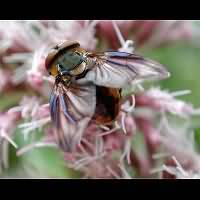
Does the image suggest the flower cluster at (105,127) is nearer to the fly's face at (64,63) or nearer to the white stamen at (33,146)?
the white stamen at (33,146)

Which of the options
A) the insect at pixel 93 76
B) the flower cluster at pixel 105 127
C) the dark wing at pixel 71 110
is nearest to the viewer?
the dark wing at pixel 71 110

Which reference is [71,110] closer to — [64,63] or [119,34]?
[64,63]

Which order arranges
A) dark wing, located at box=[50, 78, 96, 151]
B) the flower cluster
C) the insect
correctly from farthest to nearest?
the flower cluster → the insect → dark wing, located at box=[50, 78, 96, 151]

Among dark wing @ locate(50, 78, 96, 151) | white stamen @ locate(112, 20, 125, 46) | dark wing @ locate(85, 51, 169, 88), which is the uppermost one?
white stamen @ locate(112, 20, 125, 46)

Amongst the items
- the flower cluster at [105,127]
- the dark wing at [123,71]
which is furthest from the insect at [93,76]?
the flower cluster at [105,127]

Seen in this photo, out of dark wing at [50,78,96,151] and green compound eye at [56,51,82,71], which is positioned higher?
green compound eye at [56,51,82,71]

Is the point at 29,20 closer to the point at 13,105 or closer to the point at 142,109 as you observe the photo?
the point at 13,105

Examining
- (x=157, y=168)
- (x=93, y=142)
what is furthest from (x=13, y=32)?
(x=157, y=168)

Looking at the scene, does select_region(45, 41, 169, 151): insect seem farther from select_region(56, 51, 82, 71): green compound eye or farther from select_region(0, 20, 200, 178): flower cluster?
select_region(0, 20, 200, 178): flower cluster

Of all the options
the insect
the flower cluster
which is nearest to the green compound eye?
the insect
